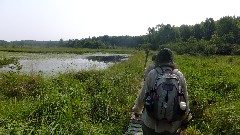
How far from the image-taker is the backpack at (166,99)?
10.7 feet

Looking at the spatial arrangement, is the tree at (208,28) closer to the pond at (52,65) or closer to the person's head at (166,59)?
the pond at (52,65)

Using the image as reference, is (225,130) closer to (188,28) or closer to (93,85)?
(93,85)

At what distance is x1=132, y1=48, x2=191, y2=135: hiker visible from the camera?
10.7 ft

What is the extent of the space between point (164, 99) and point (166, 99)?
0.07 feet

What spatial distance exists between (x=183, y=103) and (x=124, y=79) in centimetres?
902

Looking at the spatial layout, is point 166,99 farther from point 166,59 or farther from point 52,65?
point 52,65

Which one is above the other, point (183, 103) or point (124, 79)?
point (183, 103)

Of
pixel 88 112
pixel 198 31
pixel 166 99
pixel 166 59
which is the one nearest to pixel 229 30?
pixel 198 31

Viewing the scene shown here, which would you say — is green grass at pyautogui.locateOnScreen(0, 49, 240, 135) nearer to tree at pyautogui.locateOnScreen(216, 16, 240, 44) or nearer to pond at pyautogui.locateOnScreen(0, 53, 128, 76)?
pond at pyautogui.locateOnScreen(0, 53, 128, 76)

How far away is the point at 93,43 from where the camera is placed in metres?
115

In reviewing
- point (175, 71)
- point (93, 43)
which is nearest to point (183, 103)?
point (175, 71)

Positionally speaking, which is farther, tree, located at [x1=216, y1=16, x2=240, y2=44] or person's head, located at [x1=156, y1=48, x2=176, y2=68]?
tree, located at [x1=216, y1=16, x2=240, y2=44]

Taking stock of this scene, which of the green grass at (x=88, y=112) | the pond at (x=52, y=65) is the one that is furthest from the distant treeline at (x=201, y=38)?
the green grass at (x=88, y=112)

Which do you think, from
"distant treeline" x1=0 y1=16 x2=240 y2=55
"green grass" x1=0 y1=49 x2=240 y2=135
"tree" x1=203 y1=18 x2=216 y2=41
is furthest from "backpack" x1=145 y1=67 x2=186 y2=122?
"tree" x1=203 y1=18 x2=216 y2=41
